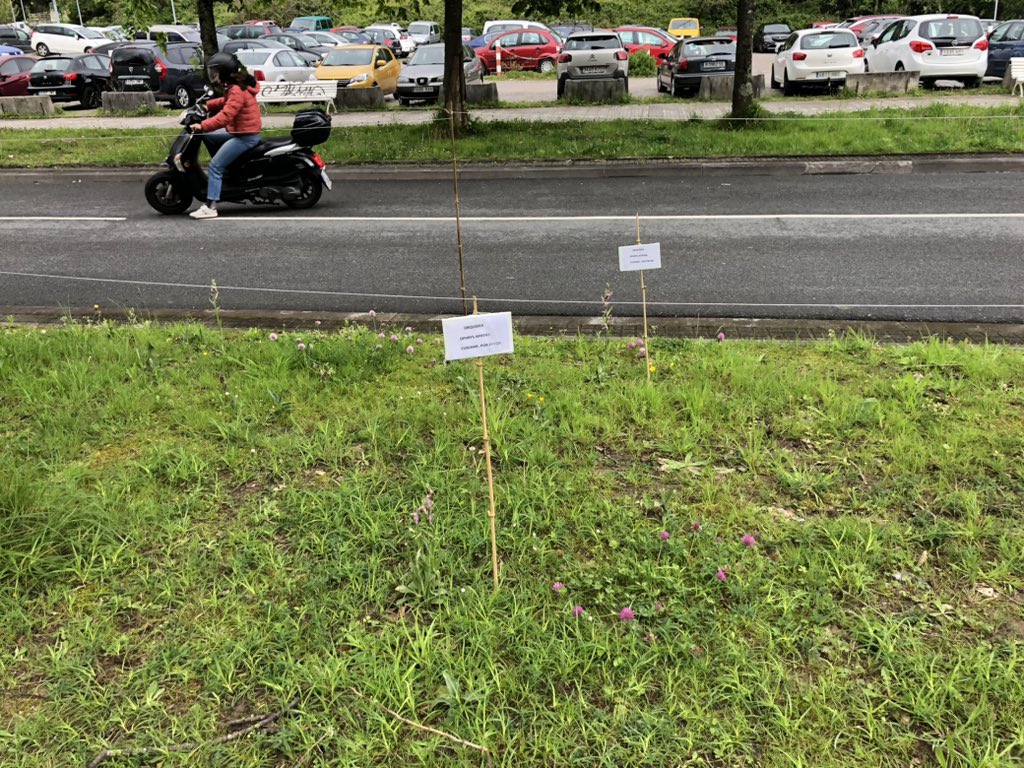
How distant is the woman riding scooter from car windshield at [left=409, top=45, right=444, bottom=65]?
42.5 feet

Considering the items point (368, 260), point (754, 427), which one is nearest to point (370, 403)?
point (754, 427)

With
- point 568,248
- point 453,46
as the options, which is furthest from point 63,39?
point 568,248

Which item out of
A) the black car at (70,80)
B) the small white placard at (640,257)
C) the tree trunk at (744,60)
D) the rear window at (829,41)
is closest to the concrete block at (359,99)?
the black car at (70,80)

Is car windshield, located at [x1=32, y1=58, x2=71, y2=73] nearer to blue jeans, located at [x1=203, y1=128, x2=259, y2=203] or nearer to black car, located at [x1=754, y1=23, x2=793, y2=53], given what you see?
blue jeans, located at [x1=203, y1=128, x2=259, y2=203]

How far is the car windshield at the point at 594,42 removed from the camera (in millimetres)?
21844

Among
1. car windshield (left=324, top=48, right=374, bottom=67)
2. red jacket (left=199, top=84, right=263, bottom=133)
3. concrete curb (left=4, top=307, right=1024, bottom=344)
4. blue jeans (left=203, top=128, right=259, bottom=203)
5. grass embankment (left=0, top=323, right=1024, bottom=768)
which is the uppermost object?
car windshield (left=324, top=48, right=374, bottom=67)

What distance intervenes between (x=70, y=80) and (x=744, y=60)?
20771mm

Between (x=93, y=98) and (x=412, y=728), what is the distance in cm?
2774

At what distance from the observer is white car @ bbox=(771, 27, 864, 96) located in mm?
19141

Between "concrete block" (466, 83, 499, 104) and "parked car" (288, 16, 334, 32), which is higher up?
"parked car" (288, 16, 334, 32)

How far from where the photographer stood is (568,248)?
8.42 m

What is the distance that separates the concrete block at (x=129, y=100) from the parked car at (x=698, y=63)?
13992 mm

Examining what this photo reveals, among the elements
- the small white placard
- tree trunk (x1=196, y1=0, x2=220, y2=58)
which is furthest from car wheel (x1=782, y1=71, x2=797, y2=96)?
the small white placard

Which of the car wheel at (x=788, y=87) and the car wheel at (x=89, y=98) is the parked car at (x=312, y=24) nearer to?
the car wheel at (x=89, y=98)
